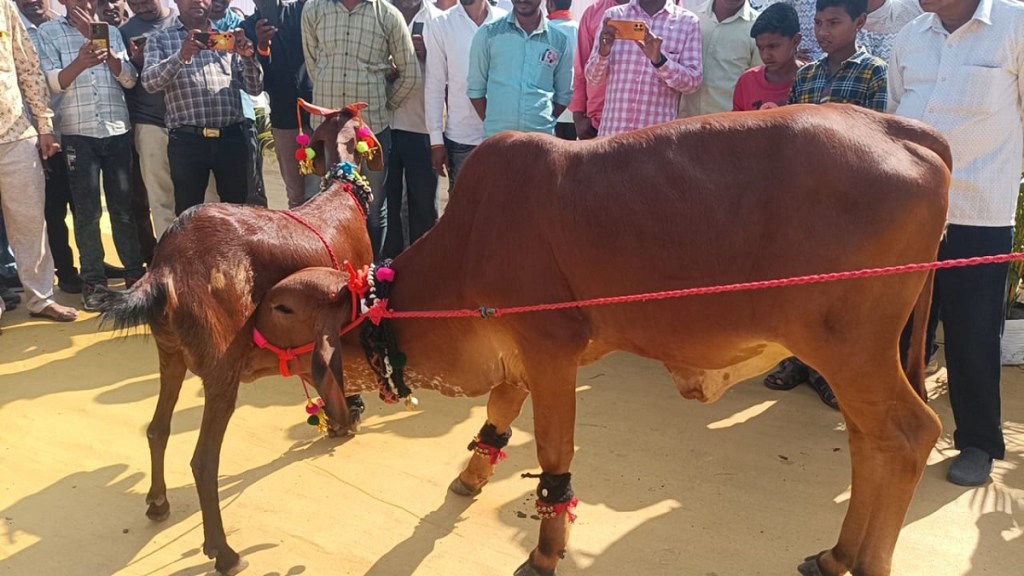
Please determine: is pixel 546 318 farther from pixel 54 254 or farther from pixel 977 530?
pixel 54 254

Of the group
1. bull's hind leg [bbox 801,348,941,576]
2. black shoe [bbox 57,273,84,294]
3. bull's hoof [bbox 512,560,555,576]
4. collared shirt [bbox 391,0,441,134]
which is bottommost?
black shoe [bbox 57,273,84,294]

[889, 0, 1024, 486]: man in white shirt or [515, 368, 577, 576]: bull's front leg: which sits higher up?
[889, 0, 1024, 486]: man in white shirt

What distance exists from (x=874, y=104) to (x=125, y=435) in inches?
178

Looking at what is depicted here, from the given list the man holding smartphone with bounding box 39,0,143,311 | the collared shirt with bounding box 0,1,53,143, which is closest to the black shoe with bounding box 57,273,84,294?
the man holding smartphone with bounding box 39,0,143,311

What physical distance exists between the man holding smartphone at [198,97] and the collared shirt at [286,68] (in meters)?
0.34

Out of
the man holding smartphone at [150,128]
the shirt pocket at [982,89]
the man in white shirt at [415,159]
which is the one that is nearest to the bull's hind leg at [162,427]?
the man in white shirt at [415,159]

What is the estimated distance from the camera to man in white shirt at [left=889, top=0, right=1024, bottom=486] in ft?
12.0

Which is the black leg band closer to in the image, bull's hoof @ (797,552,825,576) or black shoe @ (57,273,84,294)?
bull's hoof @ (797,552,825,576)

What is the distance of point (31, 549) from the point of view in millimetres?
3420

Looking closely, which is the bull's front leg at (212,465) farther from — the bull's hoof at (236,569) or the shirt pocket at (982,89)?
the shirt pocket at (982,89)

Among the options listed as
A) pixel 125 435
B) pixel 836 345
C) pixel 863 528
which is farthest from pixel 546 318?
pixel 125 435

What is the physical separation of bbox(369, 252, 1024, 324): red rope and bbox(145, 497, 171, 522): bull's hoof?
1.42 metres

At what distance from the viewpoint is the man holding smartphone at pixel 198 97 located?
5930 millimetres

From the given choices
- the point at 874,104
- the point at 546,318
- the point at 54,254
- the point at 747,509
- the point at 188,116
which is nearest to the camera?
the point at 546,318
